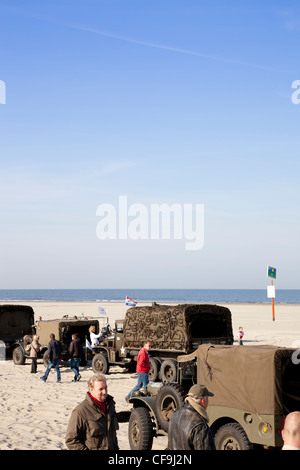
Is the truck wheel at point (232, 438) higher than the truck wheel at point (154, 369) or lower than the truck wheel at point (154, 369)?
higher

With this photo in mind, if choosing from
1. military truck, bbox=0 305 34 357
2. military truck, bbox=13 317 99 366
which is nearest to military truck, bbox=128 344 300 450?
military truck, bbox=13 317 99 366

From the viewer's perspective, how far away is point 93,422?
5773 mm

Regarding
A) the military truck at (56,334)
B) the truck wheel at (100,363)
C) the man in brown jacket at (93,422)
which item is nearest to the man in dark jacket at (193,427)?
the man in brown jacket at (93,422)

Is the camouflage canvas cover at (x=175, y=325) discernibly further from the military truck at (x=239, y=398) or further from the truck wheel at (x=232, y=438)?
the truck wheel at (x=232, y=438)

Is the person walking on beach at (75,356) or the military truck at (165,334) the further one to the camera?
the person walking on beach at (75,356)

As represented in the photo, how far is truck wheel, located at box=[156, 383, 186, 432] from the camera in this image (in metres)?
10.0

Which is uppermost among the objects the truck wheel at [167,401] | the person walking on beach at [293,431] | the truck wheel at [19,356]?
the person walking on beach at [293,431]

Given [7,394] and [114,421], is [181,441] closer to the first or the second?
[114,421]

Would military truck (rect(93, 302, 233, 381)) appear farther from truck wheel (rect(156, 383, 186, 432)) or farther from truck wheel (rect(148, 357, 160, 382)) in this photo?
truck wheel (rect(156, 383, 186, 432))

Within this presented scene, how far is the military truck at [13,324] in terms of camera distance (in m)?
26.2

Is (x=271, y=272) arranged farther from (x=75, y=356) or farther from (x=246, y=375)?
(x=246, y=375)

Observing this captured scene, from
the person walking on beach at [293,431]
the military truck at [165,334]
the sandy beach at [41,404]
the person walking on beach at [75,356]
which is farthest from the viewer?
the person walking on beach at [75,356]
